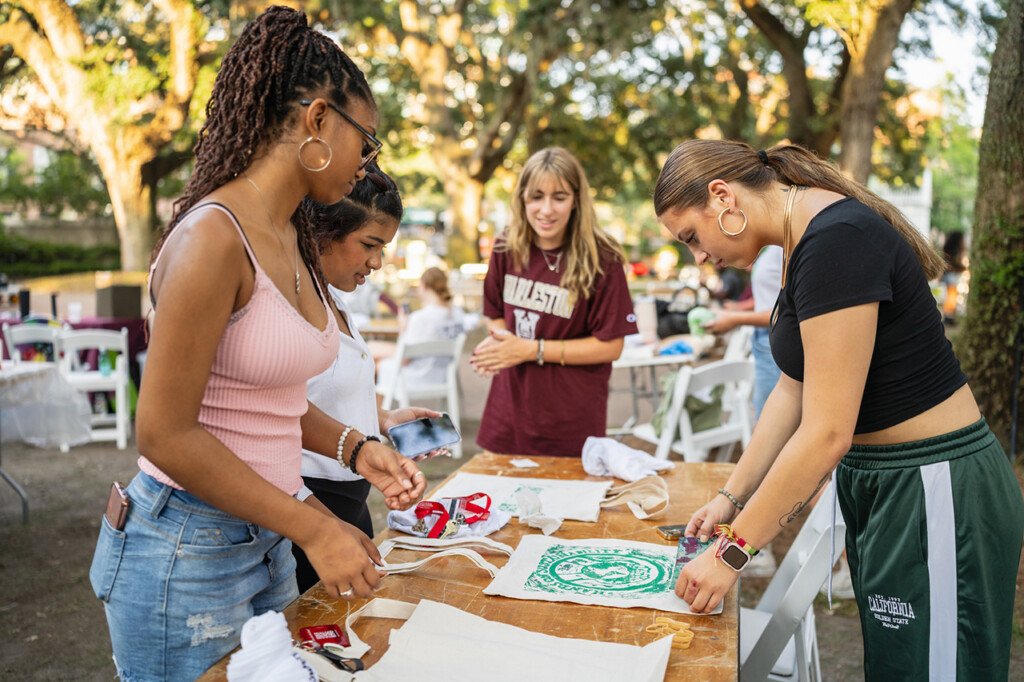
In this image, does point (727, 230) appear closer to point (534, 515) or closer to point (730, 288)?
point (534, 515)

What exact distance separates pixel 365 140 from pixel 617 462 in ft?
4.71

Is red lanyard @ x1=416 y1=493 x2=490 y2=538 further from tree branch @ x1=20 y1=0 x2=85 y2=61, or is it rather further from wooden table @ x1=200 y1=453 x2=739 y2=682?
tree branch @ x1=20 y1=0 x2=85 y2=61

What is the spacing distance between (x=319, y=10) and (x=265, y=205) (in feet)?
44.3

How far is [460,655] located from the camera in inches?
56.9

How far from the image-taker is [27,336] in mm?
6961

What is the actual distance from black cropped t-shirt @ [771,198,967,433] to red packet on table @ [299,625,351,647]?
966 millimetres

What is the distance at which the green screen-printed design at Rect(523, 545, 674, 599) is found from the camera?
1.76 metres

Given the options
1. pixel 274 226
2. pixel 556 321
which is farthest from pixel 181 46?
pixel 274 226

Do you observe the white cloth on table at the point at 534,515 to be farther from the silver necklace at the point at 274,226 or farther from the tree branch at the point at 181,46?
the tree branch at the point at 181,46

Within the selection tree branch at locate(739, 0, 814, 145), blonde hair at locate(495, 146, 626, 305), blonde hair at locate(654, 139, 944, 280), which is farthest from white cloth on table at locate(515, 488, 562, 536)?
tree branch at locate(739, 0, 814, 145)

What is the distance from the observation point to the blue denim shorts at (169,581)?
4.55ft

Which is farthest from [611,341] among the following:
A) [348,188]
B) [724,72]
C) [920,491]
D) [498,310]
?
[724,72]

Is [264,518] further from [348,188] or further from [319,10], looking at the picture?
[319,10]

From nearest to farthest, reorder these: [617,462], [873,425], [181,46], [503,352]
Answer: [873,425] < [617,462] < [503,352] < [181,46]
